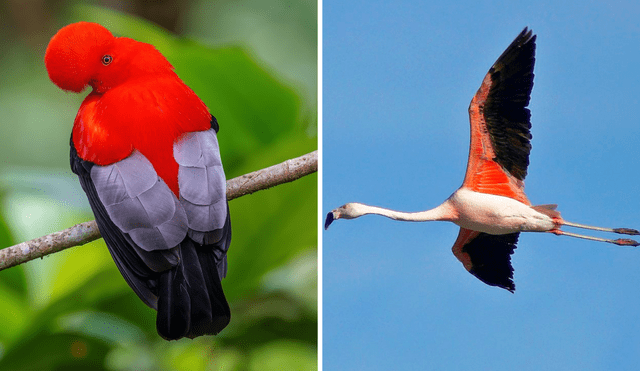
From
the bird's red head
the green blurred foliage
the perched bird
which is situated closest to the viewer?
the green blurred foliage

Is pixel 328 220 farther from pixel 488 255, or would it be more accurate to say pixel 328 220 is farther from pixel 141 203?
pixel 141 203

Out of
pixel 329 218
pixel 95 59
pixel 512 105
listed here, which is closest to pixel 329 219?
pixel 329 218

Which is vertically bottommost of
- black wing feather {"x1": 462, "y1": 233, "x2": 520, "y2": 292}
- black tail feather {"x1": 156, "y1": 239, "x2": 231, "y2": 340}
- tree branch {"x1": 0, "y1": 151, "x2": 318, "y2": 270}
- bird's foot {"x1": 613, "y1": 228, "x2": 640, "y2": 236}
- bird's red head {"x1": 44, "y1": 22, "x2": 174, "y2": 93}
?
black wing feather {"x1": 462, "y1": 233, "x2": 520, "y2": 292}

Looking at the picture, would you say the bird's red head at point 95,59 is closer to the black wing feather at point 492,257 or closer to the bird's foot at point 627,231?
the black wing feather at point 492,257

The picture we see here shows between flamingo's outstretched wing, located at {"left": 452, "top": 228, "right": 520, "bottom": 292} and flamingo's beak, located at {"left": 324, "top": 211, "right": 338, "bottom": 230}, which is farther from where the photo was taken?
flamingo's outstretched wing, located at {"left": 452, "top": 228, "right": 520, "bottom": 292}

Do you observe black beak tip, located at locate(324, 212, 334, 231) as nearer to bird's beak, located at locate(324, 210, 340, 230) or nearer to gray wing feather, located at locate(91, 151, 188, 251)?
bird's beak, located at locate(324, 210, 340, 230)

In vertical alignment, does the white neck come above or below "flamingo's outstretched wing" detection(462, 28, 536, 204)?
below

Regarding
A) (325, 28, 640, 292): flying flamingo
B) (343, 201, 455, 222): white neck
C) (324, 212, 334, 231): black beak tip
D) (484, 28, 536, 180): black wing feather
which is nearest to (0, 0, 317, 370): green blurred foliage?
(324, 212, 334, 231): black beak tip

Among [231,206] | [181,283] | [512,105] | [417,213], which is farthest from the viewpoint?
[417,213]
